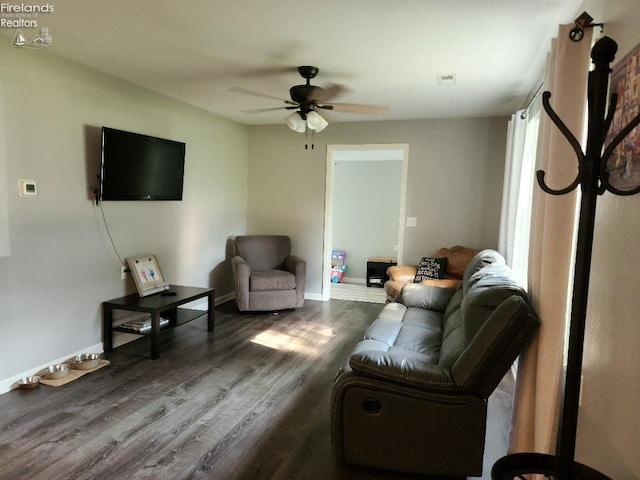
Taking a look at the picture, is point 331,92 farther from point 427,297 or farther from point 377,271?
point 377,271

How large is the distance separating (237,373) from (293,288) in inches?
74.0

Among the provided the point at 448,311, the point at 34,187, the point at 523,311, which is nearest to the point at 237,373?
the point at 448,311

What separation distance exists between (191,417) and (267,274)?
8.37 ft

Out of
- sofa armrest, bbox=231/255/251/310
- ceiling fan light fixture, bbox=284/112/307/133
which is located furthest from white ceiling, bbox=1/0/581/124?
sofa armrest, bbox=231/255/251/310

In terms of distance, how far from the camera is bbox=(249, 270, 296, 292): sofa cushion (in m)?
4.79

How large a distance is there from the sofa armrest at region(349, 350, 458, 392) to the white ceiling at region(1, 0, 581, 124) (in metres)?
1.83

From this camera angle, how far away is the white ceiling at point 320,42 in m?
2.22

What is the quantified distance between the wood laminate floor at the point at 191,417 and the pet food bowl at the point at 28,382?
2.8 inches

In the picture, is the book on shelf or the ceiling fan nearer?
the ceiling fan

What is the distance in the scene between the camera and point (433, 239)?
5.15 m

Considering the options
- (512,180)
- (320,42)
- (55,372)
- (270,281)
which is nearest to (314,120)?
(320,42)

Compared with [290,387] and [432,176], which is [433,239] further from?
→ [290,387]

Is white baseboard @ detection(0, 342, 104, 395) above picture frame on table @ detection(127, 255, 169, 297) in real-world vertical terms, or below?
below

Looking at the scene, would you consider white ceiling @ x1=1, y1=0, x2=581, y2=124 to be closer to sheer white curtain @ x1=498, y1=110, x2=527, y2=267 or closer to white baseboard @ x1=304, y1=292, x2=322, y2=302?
sheer white curtain @ x1=498, y1=110, x2=527, y2=267
